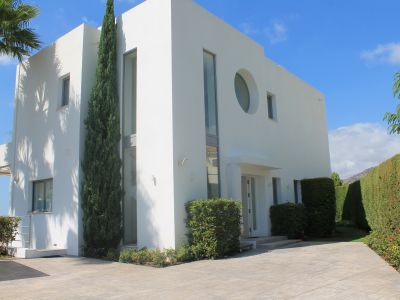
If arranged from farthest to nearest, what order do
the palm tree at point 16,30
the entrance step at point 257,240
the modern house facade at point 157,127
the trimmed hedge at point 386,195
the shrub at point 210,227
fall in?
the palm tree at point 16,30, the entrance step at point 257,240, the modern house facade at point 157,127, the shrub at point 210,227, the trimmed hedge at point 386,195

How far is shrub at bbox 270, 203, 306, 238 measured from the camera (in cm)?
1622

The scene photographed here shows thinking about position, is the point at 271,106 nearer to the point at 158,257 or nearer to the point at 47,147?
the point at 47,147

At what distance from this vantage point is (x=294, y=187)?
1997 centimetres

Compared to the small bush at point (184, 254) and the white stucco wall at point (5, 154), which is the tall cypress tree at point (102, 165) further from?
the white stucco wall at point (5, 154)

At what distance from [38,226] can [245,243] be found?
768 cm

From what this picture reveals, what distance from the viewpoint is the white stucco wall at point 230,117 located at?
12867 mm

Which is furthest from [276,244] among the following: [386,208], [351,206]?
[351,206]

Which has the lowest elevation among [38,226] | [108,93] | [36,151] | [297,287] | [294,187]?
[297,287]

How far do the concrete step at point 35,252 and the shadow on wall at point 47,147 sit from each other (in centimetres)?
34

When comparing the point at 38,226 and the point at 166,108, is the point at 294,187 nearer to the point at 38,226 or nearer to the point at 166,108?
the point at 166,108

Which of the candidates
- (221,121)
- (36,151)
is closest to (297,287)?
(221,121)

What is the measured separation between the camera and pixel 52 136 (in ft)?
50.8

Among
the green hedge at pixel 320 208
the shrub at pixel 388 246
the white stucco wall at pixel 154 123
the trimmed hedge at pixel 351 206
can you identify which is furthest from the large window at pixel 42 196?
the trimmed hedge at pixel 351 206

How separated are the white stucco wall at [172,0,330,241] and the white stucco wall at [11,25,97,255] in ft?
12.4
